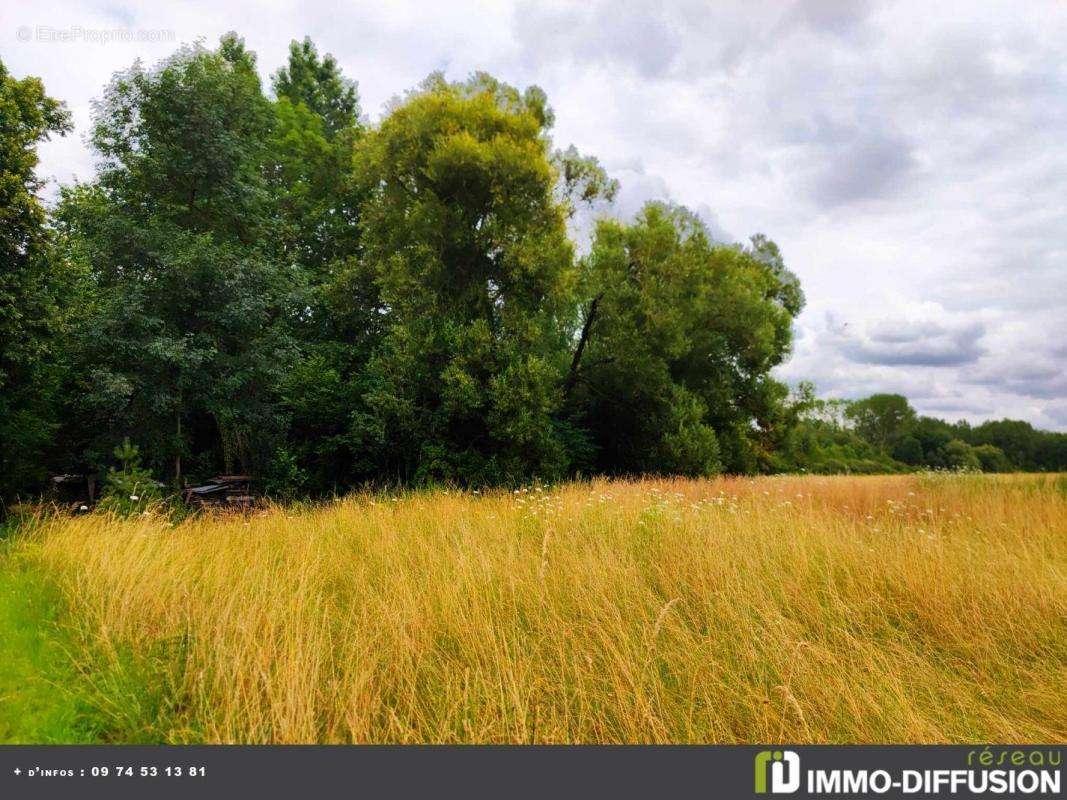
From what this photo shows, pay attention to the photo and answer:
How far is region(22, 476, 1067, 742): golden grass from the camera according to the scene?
8.79 feet

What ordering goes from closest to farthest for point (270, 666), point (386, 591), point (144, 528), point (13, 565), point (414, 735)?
point (414, 735) → point (270, 666) → point (386, 591) → point (13, 565) → point (144, 528)

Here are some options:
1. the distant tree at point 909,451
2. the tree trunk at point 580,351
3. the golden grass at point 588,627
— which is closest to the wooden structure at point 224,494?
the golden grass at point 588,627

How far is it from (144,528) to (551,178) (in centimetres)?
1183

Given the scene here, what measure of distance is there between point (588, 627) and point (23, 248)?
42.8 ft

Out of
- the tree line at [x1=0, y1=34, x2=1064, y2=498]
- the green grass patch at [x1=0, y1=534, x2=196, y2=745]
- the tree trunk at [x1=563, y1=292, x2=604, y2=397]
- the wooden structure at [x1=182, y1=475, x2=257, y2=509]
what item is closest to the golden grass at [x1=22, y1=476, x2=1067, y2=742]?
the green grass patch at [x1=0, y1=534, x2=196, y2=745]

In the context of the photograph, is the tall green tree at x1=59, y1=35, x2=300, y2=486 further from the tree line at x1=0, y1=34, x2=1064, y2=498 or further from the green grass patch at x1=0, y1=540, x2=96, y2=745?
the green grass patch at x1=0, y1=540, x2=96, y2=745

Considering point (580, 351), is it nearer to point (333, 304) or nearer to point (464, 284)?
point (464, 284)

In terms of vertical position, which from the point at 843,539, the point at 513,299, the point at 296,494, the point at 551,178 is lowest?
the point at 296,494

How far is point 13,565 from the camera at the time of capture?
17.5ft

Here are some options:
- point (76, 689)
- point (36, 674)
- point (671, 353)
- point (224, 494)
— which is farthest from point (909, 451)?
point (36, 674)
